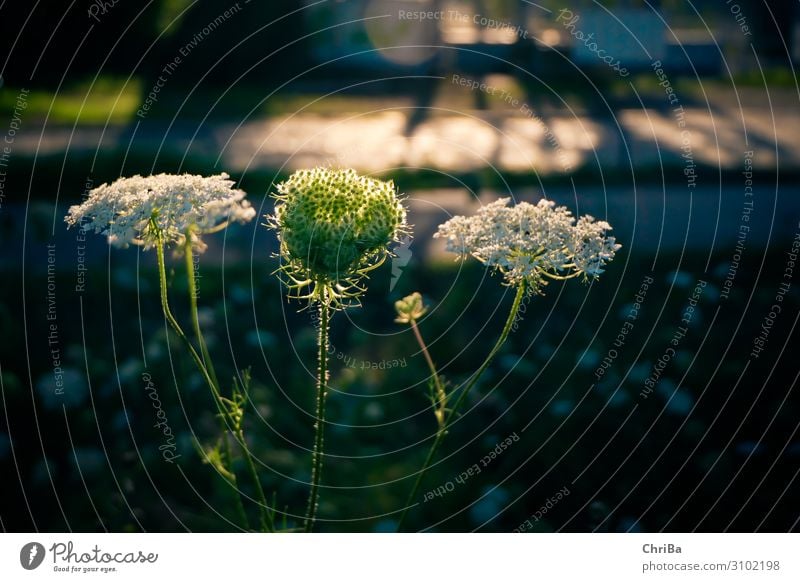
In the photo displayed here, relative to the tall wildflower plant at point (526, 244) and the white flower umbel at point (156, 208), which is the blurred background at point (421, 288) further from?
the white flower umbel at point (156, 208)

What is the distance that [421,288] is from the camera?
14.7 ft

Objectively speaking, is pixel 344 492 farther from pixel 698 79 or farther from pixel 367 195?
pixel 698 79

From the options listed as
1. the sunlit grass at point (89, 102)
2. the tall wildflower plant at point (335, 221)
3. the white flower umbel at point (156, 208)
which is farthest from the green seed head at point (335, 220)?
the sunlit grass at point (89, 102)

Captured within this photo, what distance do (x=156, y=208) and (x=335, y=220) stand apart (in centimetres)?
45

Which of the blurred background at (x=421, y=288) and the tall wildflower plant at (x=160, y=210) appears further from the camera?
the blurred background at (x=421, y=288)

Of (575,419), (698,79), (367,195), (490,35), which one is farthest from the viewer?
(698,79)

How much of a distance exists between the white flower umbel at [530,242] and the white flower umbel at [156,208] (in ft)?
1.98

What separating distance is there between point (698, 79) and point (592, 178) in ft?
11.4

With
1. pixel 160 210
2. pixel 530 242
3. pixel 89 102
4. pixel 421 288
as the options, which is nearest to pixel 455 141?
pixel 421 288

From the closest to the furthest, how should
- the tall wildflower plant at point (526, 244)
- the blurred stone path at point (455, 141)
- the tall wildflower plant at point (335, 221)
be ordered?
1. the tall wildflower plant at point (335, 221)
2. the tall wildflower plant at point (526, 244)
3. the blurred stone path at point (455, 141)

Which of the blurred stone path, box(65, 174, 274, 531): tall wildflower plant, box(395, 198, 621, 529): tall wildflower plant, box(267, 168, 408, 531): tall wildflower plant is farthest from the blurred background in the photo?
box(65, 174, 274, 531): tall wildflower plant

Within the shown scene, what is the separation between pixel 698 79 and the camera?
344 inches

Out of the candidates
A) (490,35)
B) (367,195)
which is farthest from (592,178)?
(367,195)

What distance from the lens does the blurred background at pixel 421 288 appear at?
3189 millimetres
